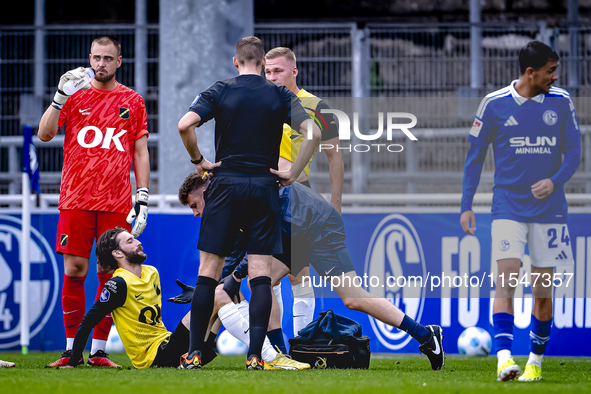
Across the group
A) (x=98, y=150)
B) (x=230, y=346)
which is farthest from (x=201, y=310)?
(x=230, y=346)

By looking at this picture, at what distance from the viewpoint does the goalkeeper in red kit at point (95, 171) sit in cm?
472

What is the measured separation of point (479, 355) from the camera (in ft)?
19.2

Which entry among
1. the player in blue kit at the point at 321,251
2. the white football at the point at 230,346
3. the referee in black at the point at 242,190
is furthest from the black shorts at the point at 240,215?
the white football at the point at 230,346

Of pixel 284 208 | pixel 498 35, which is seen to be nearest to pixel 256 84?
pixel 284 208

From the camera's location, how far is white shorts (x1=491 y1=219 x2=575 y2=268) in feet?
13.3

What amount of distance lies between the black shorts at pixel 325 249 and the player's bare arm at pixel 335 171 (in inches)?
9.8

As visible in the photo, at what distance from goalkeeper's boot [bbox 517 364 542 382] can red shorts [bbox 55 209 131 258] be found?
2585 mm

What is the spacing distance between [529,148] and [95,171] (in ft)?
8.55

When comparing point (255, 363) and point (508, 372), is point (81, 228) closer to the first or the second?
point (255, 363)

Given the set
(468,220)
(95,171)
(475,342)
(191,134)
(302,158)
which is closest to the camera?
(191,134)

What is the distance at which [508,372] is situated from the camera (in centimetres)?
380

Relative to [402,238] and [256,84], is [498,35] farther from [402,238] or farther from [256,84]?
[256,84]

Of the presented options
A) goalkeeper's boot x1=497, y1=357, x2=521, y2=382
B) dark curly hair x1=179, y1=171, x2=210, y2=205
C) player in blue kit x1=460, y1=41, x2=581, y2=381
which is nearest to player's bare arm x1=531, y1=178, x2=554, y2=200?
player in blue kit x1=460, y1=41, x2=581, y2=381

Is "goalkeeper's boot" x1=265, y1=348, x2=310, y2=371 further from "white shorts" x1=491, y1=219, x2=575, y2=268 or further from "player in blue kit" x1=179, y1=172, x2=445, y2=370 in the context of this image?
"white shorts" x1=491, y1=219, x2=575, y2=268
